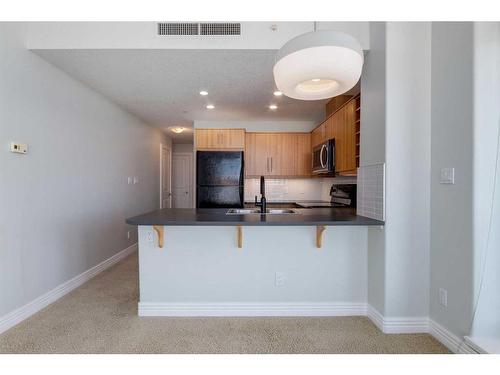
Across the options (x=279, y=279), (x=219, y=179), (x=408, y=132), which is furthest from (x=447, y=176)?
(x=219, y=179)

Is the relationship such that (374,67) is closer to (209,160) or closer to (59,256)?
(209,160)

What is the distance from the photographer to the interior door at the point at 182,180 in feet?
23.5

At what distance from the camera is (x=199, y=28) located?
227 centimetres

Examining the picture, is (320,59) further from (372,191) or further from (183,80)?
(183,80)

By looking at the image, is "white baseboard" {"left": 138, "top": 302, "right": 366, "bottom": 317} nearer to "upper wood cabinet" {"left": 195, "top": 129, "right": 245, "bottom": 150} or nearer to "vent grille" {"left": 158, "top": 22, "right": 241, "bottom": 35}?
"vent grille" {"left": 158, "top": 22, "right": 241, "bottom": 35}

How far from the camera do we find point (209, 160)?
4422 millimetres

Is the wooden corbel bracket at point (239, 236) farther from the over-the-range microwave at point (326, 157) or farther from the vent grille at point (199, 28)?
the vent grille at point (199, 28)

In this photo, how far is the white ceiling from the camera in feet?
7.95

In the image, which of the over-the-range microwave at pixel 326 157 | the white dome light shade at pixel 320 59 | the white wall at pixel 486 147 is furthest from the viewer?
the over-the-range microwave at pixel 326 157

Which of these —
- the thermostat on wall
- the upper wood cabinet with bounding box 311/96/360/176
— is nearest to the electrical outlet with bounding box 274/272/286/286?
the upper wood cabinet with bounding box 311/96/360/176

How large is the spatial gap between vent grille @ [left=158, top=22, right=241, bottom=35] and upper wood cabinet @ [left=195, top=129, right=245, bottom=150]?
2376 millimetres

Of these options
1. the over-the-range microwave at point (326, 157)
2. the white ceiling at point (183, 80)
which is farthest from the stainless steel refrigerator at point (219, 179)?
the over-the-range microwave at point (326, 157)

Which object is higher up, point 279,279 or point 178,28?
point 178,28

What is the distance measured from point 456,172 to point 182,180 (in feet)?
20.3
